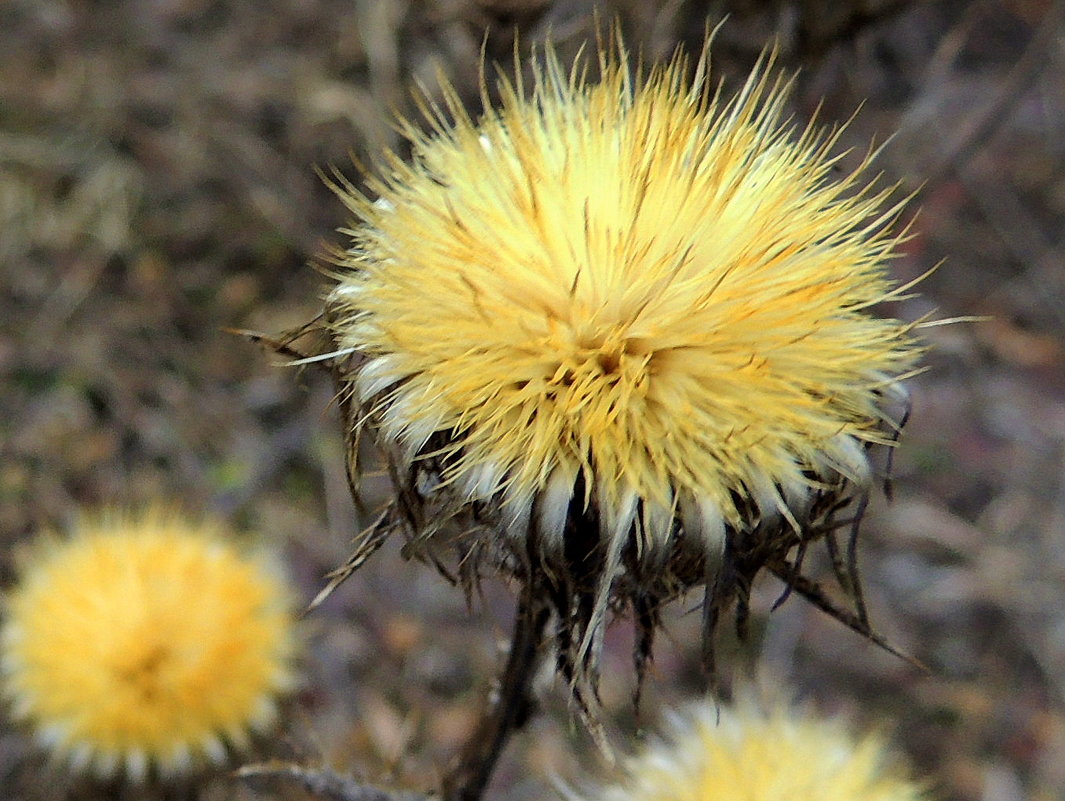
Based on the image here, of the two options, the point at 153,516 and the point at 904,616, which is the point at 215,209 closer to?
the point at 153,516

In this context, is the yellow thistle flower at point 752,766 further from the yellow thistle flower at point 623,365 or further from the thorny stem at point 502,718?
the yellow thistle flower at point 623,365

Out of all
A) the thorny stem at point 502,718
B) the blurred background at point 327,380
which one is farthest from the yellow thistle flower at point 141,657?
the thorny stem at point 502,718

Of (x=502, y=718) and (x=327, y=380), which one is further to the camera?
(x=327, y=380)

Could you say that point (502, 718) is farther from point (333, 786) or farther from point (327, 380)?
point (327, 380)

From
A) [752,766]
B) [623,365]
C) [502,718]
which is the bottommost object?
[752,766]

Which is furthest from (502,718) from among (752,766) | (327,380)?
(327,380)

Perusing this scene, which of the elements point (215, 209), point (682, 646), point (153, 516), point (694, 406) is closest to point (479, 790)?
point (694, 406)

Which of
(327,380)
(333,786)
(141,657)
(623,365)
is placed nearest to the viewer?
(623,365)

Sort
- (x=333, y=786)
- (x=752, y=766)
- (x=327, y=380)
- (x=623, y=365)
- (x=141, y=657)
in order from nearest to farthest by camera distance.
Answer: (x=623, y=365) < (x=333, y=786) < (x=752, y=766) < (x=141, y=657) < (x=327, y=380)
